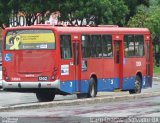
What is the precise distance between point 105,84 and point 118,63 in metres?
1.40

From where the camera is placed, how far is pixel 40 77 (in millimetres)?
24078

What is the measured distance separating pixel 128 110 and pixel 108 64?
889 cm

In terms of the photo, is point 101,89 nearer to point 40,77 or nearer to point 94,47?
point 94,47

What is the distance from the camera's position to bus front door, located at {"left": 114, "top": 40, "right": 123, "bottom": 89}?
27.9 m

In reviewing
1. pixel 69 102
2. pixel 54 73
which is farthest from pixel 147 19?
pixel 69 102

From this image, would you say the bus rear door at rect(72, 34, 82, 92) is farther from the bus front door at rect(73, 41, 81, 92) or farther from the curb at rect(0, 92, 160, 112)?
the curb at rect(0, 92, 160, 112)

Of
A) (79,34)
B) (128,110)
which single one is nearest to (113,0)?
(79,34)

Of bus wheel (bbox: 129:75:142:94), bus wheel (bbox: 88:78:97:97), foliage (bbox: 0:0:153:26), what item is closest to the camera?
bus wheel (bbox: 88:78:97:97)

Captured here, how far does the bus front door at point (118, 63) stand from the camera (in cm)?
2791

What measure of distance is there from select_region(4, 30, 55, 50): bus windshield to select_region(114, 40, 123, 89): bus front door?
4.44 meters

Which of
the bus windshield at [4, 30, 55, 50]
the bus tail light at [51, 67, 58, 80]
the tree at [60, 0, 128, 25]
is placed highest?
the tree at [60, 0, 128, 25]

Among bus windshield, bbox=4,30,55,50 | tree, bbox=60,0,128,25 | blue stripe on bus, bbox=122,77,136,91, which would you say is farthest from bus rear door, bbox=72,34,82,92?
tree, bbox=60,0,128,25

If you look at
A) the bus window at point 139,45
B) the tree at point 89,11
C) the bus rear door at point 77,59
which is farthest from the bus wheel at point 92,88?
the tree at point 89,11

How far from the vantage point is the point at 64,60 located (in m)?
24.4
